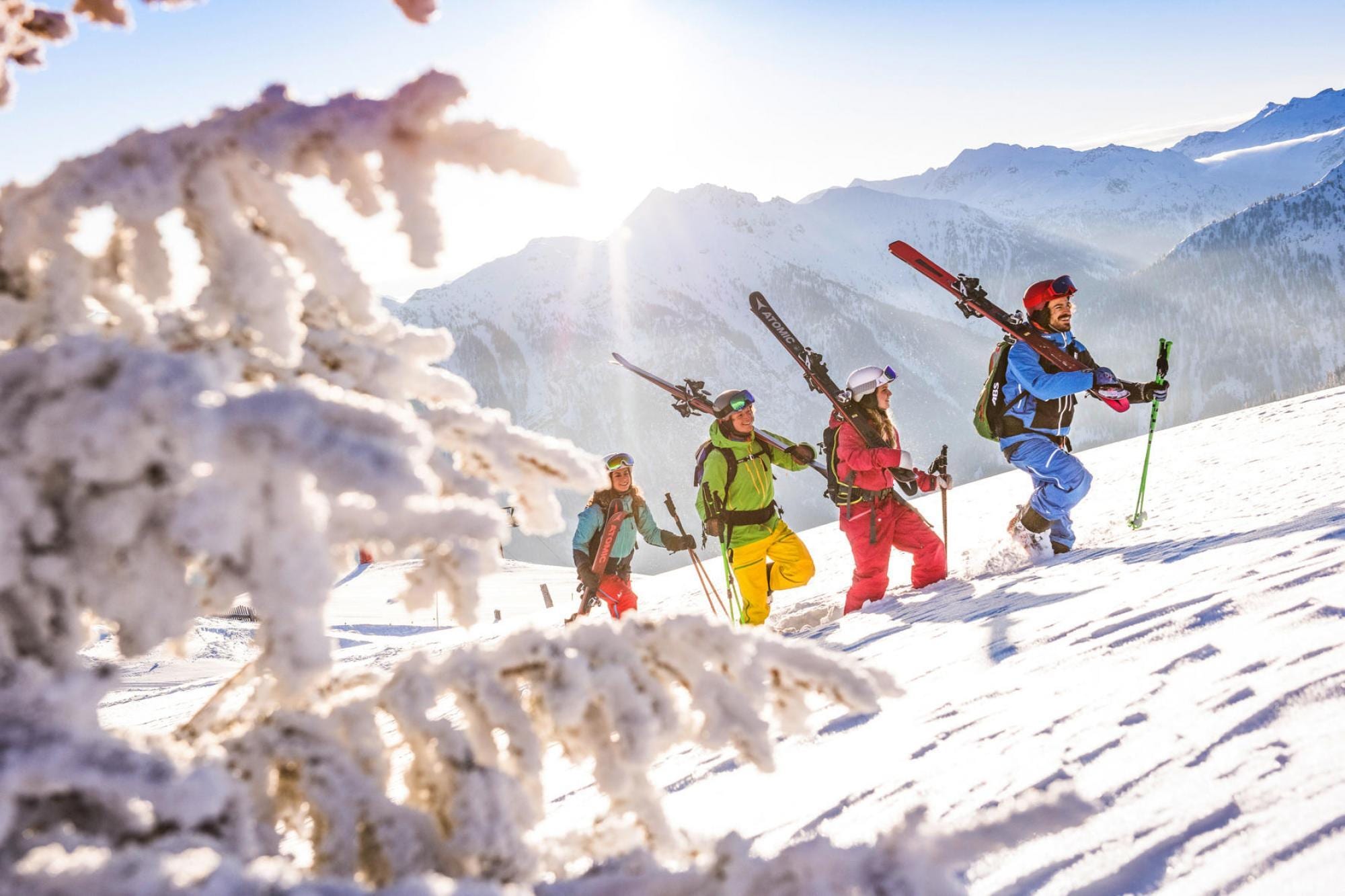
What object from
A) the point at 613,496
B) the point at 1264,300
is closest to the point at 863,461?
the point at 613,496

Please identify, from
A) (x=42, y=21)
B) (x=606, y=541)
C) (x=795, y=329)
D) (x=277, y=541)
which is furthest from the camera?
(x=795, y=329)

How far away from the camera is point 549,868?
112cm

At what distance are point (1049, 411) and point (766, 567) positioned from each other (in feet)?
7.84

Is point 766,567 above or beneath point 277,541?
beneath

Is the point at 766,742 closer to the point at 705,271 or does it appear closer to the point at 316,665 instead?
the point at 316,665

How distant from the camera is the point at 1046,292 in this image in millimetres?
5727

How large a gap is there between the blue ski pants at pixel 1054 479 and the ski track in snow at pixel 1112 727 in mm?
400

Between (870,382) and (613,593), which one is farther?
(613,593)

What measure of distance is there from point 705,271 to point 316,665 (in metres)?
150

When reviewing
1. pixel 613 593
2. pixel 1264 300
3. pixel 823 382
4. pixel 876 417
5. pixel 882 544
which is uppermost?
pixel 1264 300

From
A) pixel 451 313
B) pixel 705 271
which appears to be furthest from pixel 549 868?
pixel 705 271

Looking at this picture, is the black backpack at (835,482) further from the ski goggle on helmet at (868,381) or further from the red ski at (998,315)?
the red ski at (998,315)

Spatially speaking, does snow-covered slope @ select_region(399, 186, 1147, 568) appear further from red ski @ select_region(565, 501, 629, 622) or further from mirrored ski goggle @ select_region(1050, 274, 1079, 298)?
mirrored ski goggle @ select_region(1050, 274, 1079, 298)

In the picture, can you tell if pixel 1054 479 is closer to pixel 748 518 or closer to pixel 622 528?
pixel 748 518
